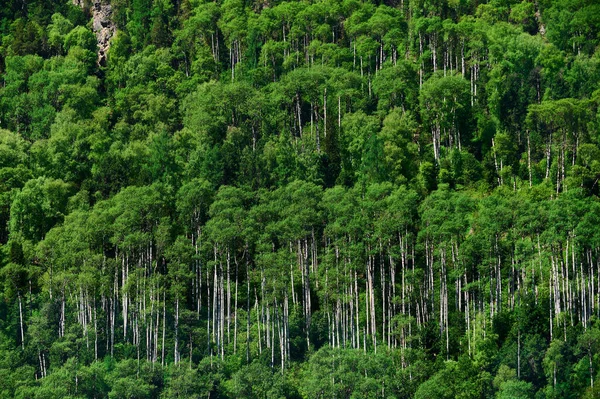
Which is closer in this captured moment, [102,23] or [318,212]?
[318,212]

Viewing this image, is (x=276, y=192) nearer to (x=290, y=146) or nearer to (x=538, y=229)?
(x=290, y=146)

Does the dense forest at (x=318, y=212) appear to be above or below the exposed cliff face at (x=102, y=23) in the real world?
below

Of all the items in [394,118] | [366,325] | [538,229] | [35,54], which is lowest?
[366,325]

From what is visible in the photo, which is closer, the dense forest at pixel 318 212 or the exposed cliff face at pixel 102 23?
the dense forest at pixel 318 212

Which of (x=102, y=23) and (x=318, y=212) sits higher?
(x=102, y=23)

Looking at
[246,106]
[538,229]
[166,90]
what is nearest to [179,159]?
[246,106]
